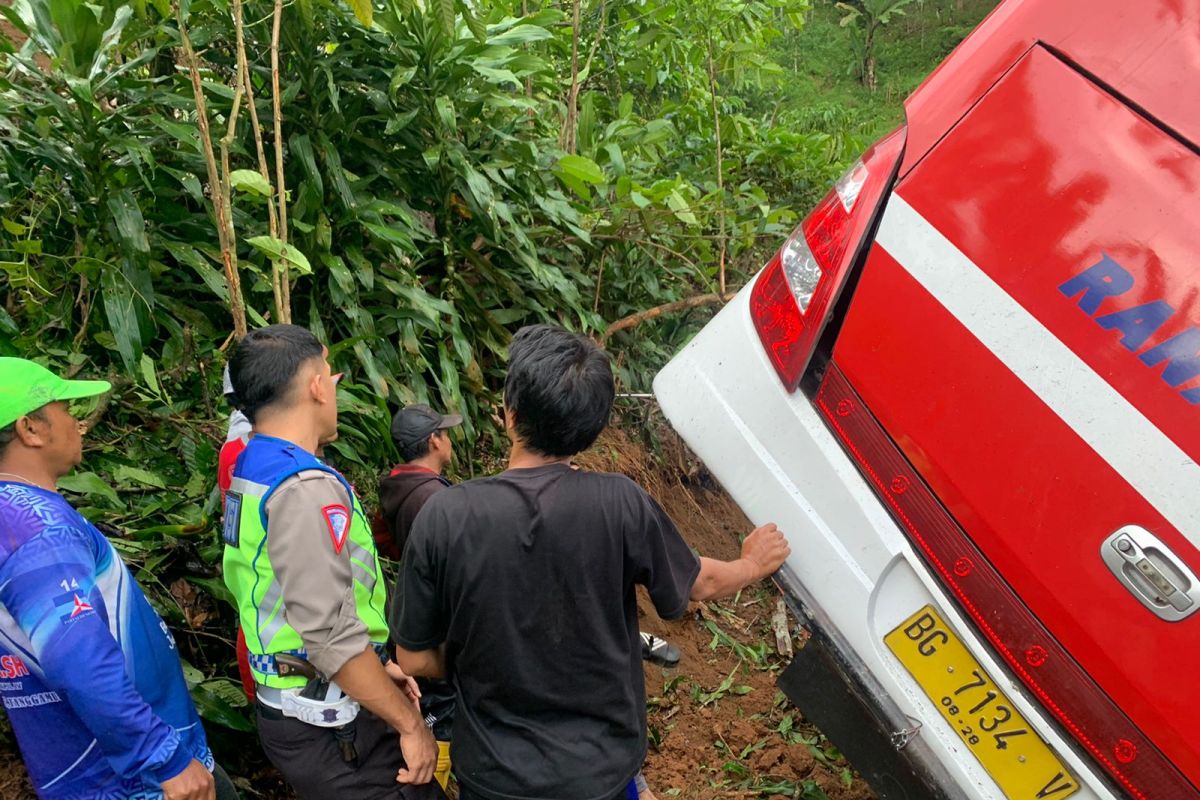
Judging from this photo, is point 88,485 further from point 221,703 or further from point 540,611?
point 540,611

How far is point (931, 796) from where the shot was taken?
173 centimetres

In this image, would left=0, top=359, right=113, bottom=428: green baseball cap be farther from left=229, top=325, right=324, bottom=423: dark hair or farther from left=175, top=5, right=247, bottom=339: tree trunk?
left=175, top=5, right=247, bottom=339: tree trunk

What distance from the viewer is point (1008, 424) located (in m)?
1.61

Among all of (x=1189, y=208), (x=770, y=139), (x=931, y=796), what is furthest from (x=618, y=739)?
(x=770, y=139)

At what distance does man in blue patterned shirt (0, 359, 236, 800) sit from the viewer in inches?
60.9

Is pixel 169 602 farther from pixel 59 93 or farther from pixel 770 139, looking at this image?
pixel 770 139

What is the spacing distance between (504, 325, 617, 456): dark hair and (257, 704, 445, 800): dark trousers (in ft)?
2.54

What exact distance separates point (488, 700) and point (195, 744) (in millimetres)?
758

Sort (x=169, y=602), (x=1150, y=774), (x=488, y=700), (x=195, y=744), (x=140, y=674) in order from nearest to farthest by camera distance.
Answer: (x=1150, y=774) → (x=488, y=700) → (x=140, y=674) → (x=195, y=744) → (x=169, y=602)

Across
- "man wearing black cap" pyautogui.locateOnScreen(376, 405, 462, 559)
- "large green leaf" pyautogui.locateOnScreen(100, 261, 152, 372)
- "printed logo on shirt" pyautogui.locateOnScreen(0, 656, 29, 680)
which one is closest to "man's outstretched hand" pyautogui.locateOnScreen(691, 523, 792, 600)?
"man wearing black cap" pyautogui.locateOnScreen(376, 405, 462, 559)

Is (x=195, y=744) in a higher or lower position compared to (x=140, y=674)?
lower

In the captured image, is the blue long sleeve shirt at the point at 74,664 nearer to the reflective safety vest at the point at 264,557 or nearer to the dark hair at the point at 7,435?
the dark hair at the point at 7,435

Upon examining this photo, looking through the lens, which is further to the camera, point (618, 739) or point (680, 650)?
point (680, 650)

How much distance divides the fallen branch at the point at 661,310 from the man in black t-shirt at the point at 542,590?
8.05ft
